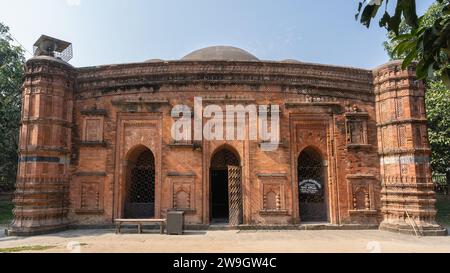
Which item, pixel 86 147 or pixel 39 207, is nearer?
pixel 39 207

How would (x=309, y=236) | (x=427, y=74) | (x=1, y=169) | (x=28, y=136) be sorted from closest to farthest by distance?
(x=427, y=74), (x=309, y=236), (x=28, y=136), (x=1, y=169)

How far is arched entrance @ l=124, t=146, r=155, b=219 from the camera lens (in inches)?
467

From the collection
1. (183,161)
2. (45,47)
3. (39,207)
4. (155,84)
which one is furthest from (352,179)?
(45,47)

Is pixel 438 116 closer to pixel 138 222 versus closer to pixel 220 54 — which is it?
pixel 220 54

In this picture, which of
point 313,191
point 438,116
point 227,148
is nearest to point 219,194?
point 227,148

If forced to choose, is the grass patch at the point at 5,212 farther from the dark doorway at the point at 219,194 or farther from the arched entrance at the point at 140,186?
the dark doorway at the point at 219,194

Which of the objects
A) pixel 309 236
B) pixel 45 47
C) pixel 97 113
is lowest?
pixel 309 236

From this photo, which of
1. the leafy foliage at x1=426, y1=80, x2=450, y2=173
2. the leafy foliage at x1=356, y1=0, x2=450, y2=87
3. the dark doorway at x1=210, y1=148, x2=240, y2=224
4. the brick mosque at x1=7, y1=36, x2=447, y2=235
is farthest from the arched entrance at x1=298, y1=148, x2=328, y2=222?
the leafy foliage at x1=356, y1=0, x2=450, y2=87

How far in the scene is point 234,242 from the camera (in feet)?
28.9

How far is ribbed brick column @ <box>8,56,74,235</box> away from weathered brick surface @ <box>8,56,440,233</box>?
4cm

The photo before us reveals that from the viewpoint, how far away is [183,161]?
36.9 feet

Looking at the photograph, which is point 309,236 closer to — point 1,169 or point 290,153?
point 290,153

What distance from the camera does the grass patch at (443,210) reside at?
14.3 m

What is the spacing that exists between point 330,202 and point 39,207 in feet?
32.9
